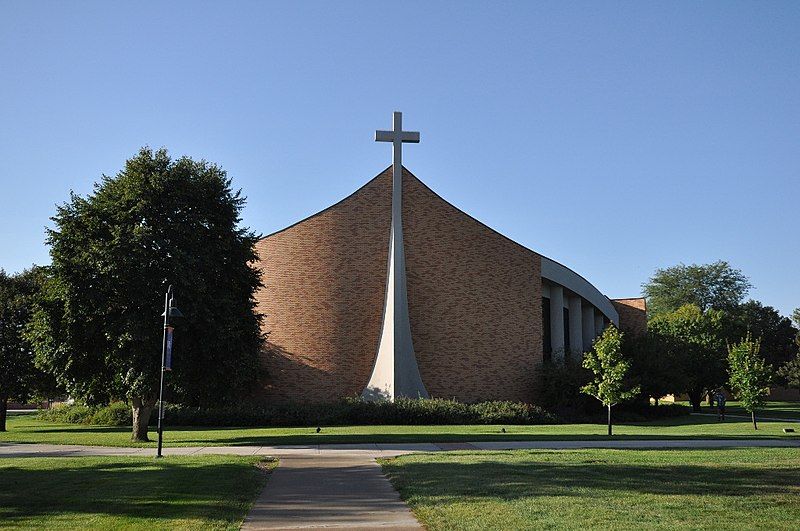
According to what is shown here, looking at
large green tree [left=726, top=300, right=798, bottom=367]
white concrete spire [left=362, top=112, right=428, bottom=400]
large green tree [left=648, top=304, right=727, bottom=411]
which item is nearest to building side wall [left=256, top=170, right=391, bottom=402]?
white concrete spire [left=362, top=112, right=428, bottom=400]

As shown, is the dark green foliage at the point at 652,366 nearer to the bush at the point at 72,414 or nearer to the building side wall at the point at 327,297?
the building side wall at the point at 327,297

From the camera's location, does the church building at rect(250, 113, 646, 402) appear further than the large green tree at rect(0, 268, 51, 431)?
Yes

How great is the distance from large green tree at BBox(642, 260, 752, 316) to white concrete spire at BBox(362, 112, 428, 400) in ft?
221

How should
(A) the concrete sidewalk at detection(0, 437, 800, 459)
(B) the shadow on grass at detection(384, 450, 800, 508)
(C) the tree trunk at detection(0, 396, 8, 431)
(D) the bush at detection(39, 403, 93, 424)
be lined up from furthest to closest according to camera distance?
(D) the bush at detection(39, 403, 93, 424) → (C) the tree trunk at detection(0, 396, 8, 431) → (A) the concrete sidewalk at detection(0, 437, 800, 459) → (B) the shadow on grass at detection(384, 450, 800, 508)

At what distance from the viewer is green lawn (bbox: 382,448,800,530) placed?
936 centimetres

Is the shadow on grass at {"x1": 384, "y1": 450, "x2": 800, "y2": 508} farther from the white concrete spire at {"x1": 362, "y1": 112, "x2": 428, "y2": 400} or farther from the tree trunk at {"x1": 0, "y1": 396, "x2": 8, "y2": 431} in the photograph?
the tree trunk at {"x1": 0, "y1": 396, "x2": 8, "y2": 431}

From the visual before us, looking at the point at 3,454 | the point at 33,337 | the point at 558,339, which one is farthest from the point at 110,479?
the point at 558,339

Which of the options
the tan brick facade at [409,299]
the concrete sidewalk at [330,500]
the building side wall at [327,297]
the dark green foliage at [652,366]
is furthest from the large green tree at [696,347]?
the concrete sidewalk at [330,500]

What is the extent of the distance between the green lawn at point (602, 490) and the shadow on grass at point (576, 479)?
0.05ft

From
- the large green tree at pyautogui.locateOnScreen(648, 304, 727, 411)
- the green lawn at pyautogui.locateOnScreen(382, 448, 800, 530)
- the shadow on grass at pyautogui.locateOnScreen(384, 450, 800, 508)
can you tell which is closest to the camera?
the green lawn at pyautogui.locateOnScreen(382, 448, 800, 530)

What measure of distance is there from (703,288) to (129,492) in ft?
318

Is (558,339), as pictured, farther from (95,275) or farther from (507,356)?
(95,275)

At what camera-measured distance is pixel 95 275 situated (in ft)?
81.3

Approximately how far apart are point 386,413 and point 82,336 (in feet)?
53.0
